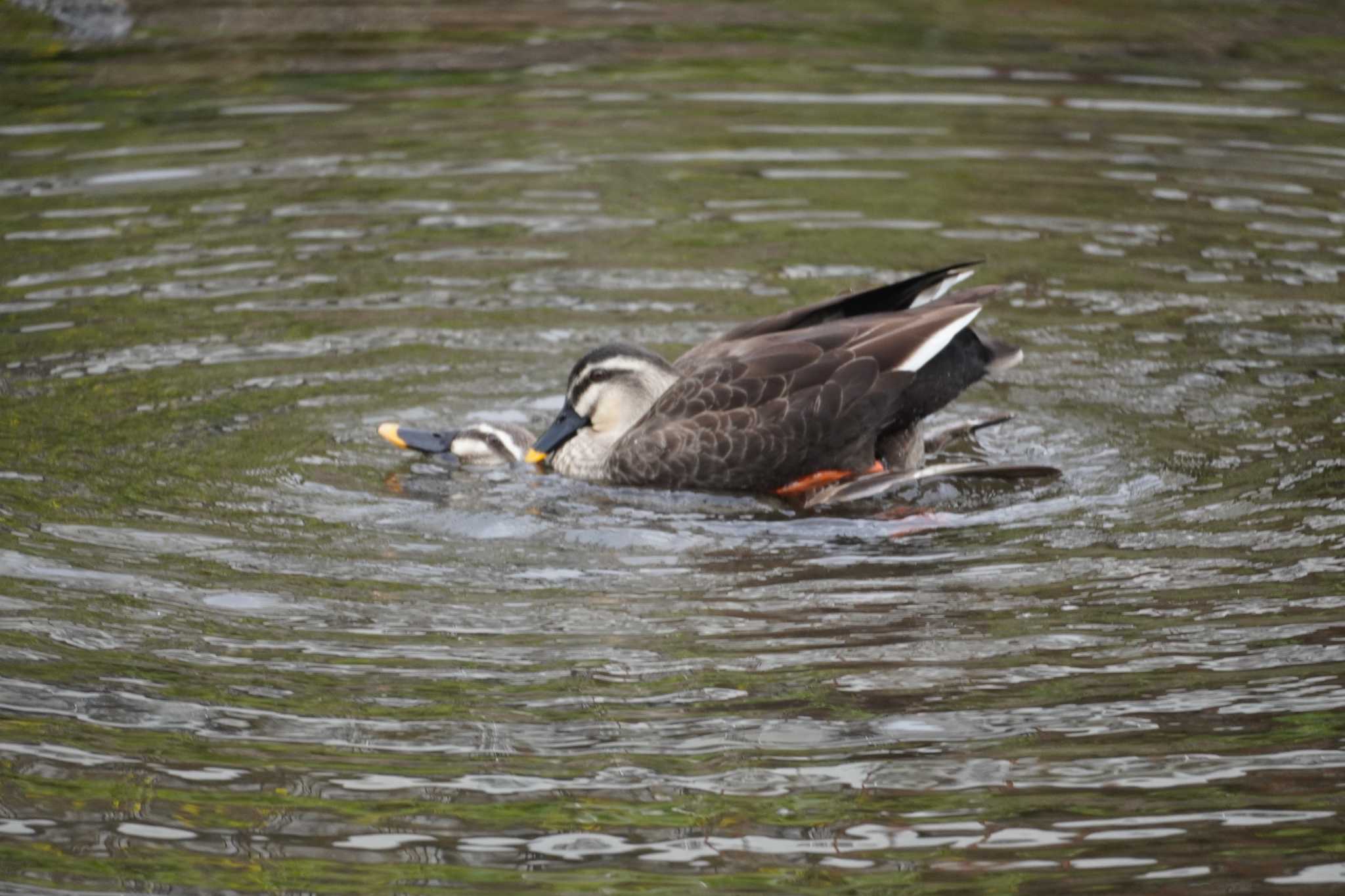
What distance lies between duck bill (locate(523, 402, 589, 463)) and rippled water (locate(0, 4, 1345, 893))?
0.12 metres

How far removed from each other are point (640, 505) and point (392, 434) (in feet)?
4.52

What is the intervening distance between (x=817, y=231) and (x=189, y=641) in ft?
20.8

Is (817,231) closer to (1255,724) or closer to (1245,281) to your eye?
(1245,281)

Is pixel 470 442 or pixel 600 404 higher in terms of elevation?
pixel 600 404

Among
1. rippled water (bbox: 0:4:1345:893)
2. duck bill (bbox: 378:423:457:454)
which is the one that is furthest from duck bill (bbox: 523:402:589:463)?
duck bill (bbox: 378:423:457:454)

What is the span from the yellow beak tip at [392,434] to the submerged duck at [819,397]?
942 mm

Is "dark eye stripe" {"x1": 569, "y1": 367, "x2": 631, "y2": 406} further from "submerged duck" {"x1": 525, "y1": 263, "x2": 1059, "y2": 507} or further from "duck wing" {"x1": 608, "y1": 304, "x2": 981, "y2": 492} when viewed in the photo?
"duck wing" {"x1": 608, "y1": 304, "x2": 981, "y2": 492}

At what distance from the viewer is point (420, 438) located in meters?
9.02

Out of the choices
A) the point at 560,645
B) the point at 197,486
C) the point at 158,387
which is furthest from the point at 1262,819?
the point at 158,387

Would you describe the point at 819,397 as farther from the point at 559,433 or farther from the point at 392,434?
the point at 392,434

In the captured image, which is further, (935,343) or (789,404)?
(789,404)

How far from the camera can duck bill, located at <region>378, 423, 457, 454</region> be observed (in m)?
8.97

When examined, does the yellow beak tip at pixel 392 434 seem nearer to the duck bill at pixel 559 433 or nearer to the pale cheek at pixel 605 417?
the duck bill at pixel 559 433

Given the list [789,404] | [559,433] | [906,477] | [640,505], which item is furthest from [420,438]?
[906,477]
